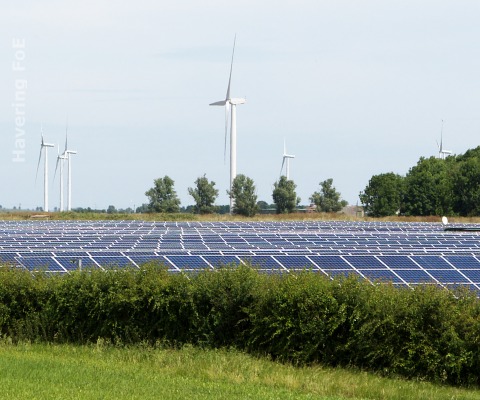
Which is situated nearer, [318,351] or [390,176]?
[318,351]

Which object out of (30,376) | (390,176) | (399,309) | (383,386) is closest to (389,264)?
(399,309)

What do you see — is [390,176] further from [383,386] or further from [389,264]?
[383,386]

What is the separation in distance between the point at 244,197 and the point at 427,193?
24075 millimetres

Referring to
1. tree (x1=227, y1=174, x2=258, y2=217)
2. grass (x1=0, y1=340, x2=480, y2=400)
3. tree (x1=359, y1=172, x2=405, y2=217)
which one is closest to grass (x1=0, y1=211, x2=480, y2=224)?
tree (x1=227, y1=174, x2=258, y2=217)

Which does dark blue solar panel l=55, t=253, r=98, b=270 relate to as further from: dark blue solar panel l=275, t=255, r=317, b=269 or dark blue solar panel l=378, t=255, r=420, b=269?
dark blue solar panel l=378, t=255, r=420, b=269

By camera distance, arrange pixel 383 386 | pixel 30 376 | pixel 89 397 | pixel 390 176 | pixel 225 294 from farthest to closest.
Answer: pixel 390 176
pixel 225 294
pixel 383 386
pixel 30 376
pixel 89 397

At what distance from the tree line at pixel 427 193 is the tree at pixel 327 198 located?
7613mm

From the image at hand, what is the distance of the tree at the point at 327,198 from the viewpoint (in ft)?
441

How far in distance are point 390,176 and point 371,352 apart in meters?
104

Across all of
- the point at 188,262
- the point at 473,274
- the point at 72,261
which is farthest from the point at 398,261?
the point at 72,261

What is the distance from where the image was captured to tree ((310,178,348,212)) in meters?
134

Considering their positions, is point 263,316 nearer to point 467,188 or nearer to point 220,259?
point 220,259

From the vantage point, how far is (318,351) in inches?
960

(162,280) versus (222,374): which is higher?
(162,280)
